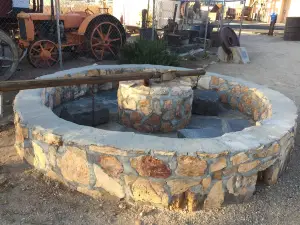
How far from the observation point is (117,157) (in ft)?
9.22

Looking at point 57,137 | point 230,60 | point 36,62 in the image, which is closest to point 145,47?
point 36,62

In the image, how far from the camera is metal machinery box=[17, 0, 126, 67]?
8.29 meters

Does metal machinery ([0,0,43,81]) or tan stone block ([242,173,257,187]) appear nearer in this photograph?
tan stone block ([242,173,257,187])

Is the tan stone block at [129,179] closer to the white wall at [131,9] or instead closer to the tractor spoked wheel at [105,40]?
the tractor spoked wheel at [105,40]

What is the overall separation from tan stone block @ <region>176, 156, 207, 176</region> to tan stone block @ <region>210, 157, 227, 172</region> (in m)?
0.07

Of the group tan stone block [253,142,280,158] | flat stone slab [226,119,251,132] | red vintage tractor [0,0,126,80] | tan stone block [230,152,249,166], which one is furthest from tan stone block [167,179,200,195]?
red vintage tractor [0,0,126,80]

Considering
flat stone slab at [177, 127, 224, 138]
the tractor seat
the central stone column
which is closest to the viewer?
flat stone slab at [177, 127, 224, 138]

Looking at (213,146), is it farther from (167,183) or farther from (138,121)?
(138,121)

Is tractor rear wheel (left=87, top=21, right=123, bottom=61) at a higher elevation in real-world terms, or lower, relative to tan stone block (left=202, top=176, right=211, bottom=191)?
higher

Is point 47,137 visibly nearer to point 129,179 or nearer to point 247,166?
point 129,179

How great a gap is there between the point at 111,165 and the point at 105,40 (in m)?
7.14

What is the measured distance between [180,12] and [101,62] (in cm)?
873

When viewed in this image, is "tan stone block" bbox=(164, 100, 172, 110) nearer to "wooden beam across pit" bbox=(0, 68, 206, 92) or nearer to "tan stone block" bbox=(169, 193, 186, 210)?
"wooden beam across pit" bbox=(0, 68, 206, 92)

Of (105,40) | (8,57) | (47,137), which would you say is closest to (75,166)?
(47,137)
